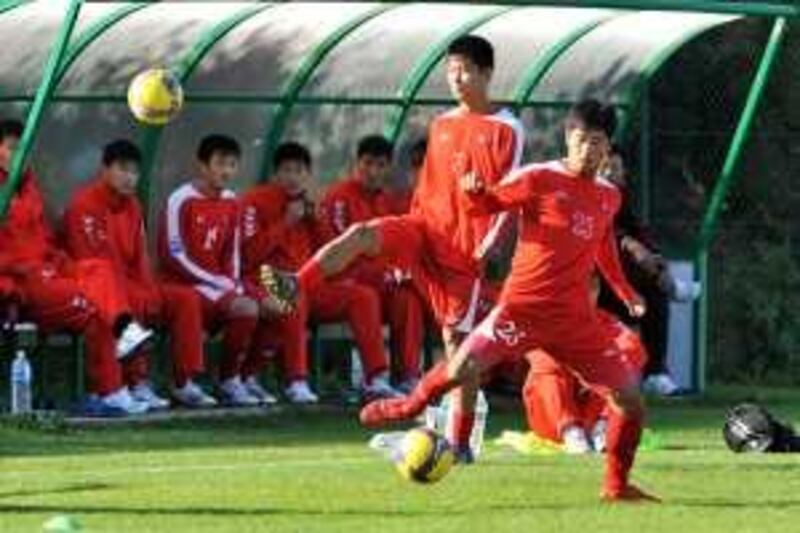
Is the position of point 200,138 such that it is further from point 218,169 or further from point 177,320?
point 177,320

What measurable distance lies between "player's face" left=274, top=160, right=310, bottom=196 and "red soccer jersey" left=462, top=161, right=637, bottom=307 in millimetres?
7499

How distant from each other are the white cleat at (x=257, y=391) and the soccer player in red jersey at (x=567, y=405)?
3839 mm

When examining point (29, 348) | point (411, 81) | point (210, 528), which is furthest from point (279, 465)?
point (411, 81)

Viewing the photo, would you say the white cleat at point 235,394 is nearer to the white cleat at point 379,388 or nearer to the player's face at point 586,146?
the white cleat at point 379,388

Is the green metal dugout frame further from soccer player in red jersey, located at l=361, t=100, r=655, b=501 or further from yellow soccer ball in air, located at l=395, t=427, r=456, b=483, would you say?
yellow soccer ball in air, located at l=395, t=427, r=456, b=483

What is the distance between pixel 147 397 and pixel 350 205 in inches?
114

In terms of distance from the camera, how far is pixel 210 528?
439 inches

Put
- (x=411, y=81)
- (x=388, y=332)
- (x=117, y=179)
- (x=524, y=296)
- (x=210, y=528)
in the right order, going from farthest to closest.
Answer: (x=411, y=81) < (x=388, y=332) < (x=117, y=179) < (x=524, y=296) < (x=210, y=528)

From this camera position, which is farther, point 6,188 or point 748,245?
point 748,245

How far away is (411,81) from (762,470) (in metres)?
8.90

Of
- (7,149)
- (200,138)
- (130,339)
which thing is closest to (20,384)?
(130,339)

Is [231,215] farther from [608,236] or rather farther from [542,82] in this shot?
[608,236]

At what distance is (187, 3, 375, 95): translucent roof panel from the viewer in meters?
21.6

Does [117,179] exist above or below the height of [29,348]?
above
